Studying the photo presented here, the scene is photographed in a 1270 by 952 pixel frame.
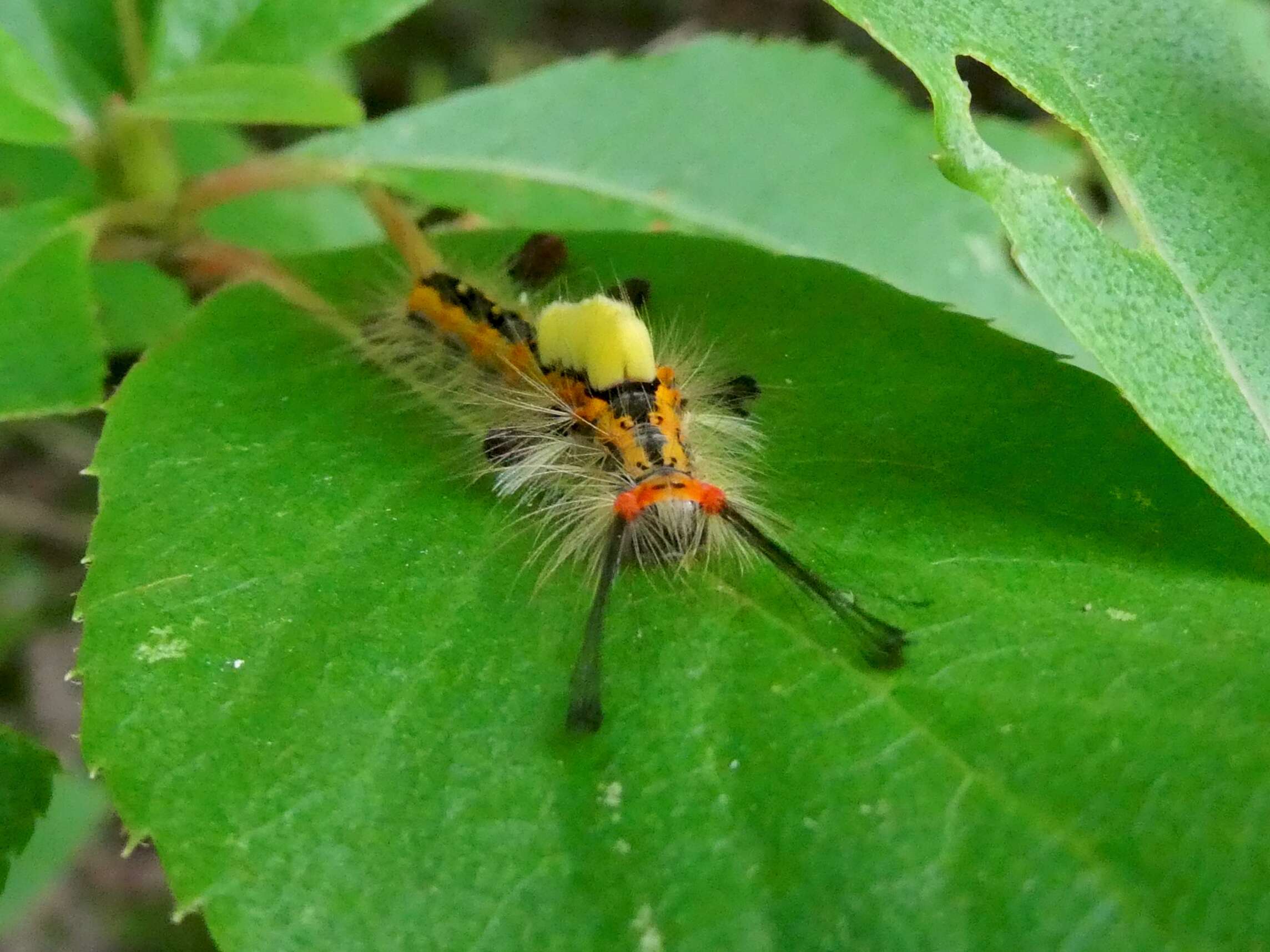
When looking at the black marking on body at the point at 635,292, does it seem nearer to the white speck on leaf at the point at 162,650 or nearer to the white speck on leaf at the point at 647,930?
the white speck on leaf at the point at 162,650

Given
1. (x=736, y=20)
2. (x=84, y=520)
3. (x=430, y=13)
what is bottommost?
(x=84, y=520)

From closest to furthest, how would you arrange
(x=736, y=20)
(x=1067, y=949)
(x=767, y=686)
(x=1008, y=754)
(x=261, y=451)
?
(x=1067, y=949), (x=1008, y=754), (x=767, y=686), (x=261, y=451), (x=736, y=20)

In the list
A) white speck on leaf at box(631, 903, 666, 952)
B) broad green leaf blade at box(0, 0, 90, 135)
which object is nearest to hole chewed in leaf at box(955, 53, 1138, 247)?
broad green leaf blade at box(0, 0, 90, 135)

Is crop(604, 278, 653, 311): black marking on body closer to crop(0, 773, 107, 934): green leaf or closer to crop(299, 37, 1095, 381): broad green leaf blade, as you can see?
crop(299, 37, 1095, 381): broad green leaf blade

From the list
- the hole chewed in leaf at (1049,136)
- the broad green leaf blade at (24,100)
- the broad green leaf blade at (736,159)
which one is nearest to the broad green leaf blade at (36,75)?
the broad green leaf blade at (24,100)

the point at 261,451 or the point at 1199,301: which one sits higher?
the point at 1199,301

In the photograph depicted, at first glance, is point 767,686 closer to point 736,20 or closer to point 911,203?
point 911,203

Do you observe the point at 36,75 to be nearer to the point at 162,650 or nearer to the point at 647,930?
the point at 162,650

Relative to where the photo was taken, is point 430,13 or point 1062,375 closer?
point 1062,375

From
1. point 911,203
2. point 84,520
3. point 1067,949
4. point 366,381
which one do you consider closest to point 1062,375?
point 1067,949
